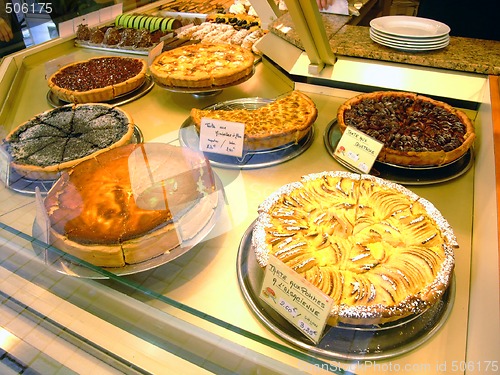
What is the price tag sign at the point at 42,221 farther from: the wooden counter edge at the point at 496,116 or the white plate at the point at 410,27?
the white plate at the point at 410,27

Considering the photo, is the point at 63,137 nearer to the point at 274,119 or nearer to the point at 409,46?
the point at 274,119

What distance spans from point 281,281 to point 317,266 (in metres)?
0.28

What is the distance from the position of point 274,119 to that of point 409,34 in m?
1.04

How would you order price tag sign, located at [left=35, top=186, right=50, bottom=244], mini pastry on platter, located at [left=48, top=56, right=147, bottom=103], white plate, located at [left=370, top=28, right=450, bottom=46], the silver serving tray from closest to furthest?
1. the silver serving tray
2. price tag sign, located at [left=35, top=186, right=50, bottom=244]
3. white plate, located at [left=370, top=28, right=450, bottom=46]
4. mini pastry on platter, located at [left=48, top=56, right=147, bottom=103]

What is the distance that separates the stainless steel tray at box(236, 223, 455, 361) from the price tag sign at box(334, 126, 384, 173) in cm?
75

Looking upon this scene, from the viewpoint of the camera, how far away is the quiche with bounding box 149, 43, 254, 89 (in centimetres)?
283

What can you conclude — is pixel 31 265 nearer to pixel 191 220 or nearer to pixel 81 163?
pixel 81 163

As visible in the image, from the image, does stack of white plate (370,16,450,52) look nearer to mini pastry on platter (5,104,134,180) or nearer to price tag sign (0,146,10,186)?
mini pastry on platter (5,104,134,180)

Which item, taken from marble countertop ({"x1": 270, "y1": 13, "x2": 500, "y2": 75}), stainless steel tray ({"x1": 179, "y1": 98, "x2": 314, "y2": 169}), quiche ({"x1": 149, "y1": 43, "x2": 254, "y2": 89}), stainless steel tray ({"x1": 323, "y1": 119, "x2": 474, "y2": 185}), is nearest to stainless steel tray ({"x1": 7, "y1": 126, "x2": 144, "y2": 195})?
stainless steel tray ({"x1": 179, "y1": 98, "x2": 314, "y2": 169})

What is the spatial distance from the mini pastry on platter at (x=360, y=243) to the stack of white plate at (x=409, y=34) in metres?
1.12

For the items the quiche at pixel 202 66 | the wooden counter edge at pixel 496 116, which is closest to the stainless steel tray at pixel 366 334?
the wooden counter edge at pixel 496 116

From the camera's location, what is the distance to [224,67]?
9.84ft

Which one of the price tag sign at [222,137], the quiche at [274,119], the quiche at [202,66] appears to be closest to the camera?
the price tag sign at [222,137]

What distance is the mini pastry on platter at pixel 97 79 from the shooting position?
9.68 ft
